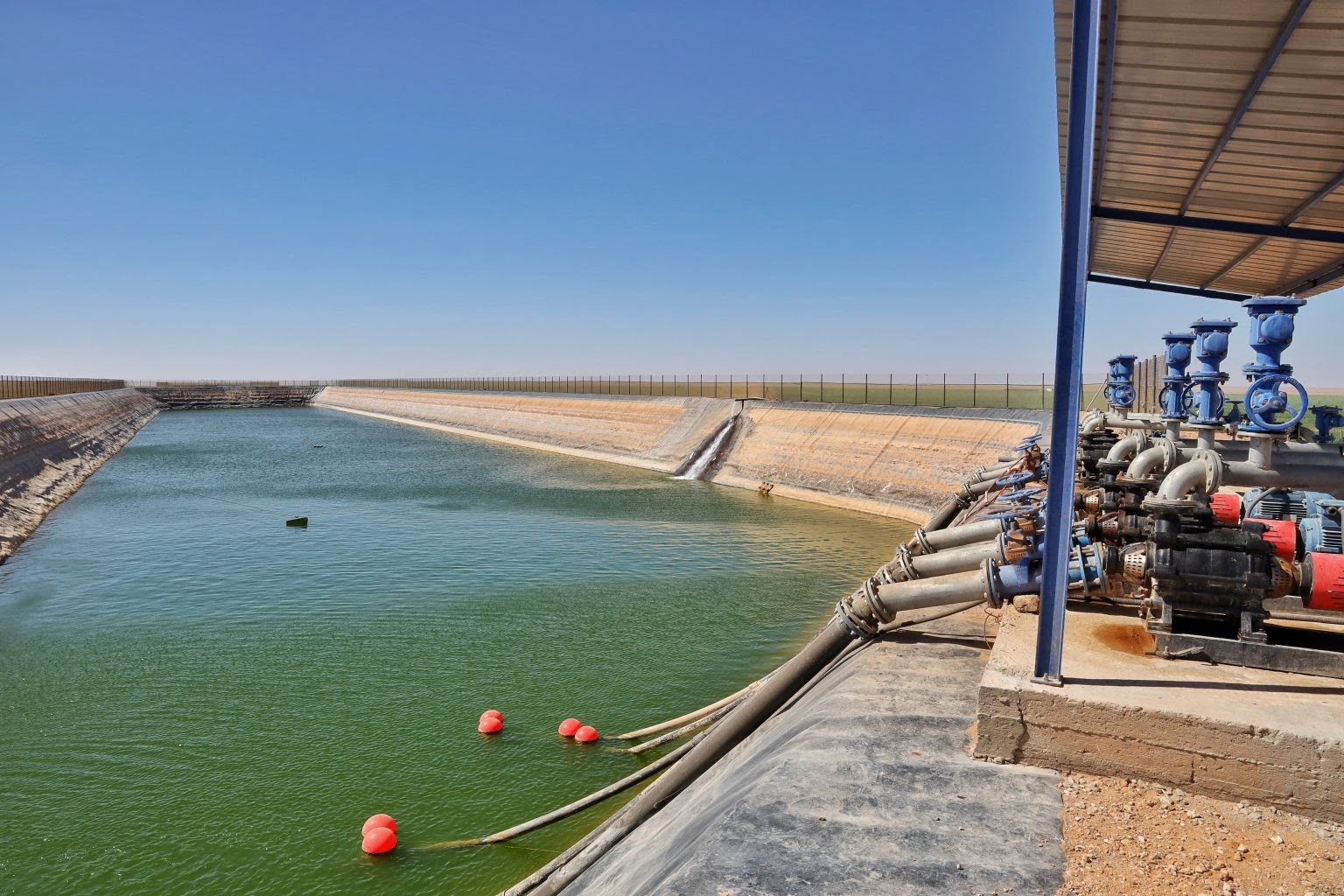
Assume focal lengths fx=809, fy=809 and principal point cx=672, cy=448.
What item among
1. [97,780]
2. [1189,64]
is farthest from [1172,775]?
[97,780]

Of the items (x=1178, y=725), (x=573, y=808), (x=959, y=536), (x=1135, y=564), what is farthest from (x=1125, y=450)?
(x=573, y=808)

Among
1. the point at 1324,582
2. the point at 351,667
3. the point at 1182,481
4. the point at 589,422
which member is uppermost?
the point at 1182,481

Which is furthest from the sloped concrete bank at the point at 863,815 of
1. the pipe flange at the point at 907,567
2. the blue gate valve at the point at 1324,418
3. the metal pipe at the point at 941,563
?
the blue gate valve at the point at 1324,418

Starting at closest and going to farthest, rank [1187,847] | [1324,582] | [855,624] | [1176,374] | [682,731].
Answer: [1187,847] → [1324,582] → [855,624] → [682,731] → [1176,374]

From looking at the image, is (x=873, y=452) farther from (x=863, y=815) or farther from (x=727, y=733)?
(x=863, y=815)

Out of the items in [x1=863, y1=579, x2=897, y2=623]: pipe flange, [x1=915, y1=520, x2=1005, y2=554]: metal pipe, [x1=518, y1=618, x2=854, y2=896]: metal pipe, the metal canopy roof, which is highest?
the metal canopy roof

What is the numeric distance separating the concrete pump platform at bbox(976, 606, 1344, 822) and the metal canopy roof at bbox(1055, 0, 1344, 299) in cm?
690

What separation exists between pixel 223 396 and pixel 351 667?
168840 mm

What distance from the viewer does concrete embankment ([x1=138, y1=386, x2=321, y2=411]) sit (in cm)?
15562

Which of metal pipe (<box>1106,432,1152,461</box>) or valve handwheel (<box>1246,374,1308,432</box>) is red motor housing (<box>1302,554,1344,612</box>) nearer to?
valve handwheel (<box>1246,374,1308,432</box>)

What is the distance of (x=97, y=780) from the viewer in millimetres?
13156

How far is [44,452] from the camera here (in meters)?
50.2

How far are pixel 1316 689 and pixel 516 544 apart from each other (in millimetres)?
26762

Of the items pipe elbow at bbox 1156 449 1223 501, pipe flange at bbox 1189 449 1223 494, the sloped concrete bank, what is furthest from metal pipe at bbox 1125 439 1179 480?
the sloped concrete bank
